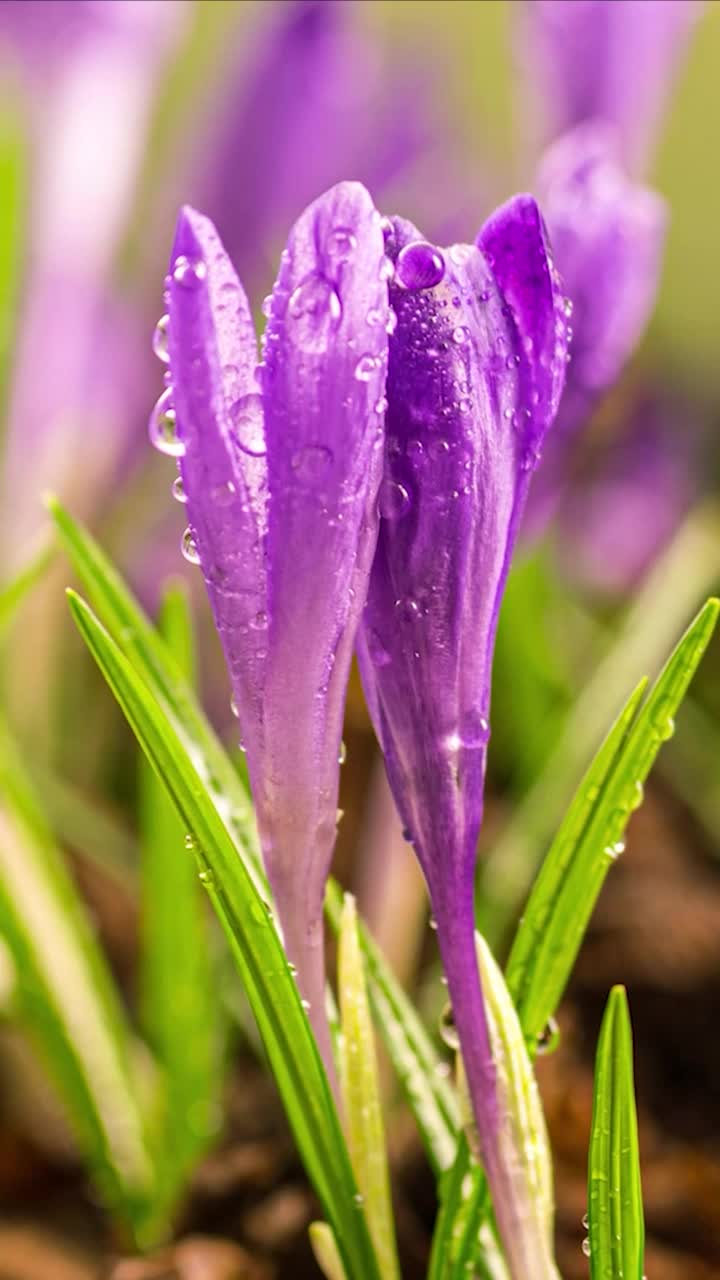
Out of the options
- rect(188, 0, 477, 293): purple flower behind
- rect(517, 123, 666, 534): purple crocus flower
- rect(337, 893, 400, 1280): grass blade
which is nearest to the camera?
rect(337, 893, 400, 1280): grass blade

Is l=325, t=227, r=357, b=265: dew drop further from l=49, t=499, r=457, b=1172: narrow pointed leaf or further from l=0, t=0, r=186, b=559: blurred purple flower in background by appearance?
l=0, t=0, r=186, b=559: blurred purple flower in background

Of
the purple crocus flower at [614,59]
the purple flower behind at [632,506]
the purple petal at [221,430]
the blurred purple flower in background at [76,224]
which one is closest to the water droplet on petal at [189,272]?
the purple petal at [221,430]

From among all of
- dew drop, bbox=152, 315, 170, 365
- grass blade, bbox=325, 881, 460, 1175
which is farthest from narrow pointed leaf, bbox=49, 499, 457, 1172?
dew drop, bbox=152, 315, 170, 365

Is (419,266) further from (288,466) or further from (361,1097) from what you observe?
(361,1097)

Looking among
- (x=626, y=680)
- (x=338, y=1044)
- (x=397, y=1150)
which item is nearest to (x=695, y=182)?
(x=626, y=680)

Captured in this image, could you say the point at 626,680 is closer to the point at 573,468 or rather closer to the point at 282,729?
the point at 573,468

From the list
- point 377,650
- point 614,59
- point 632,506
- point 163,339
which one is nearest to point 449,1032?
point 377,650
